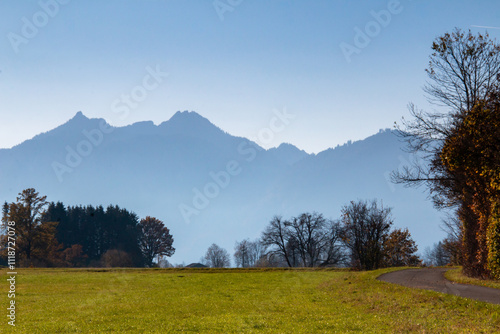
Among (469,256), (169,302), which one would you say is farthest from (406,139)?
(169,302)

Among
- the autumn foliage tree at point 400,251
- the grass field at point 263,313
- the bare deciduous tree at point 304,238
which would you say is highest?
the bare deciduous tree at point 304,238

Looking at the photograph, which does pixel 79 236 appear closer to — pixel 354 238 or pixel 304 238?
pixel 304 238

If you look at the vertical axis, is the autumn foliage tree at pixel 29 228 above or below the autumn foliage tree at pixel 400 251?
above

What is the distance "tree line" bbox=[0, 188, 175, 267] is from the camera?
8856cm

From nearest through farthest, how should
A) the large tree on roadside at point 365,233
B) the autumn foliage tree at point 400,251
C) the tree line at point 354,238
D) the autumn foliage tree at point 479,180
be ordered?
1. the autumn foliage tree at point 479,180
2. the large tree on roadside at point 365,233
3. the tree line at point 354,238
4. the autumn foliage tree at point 400,251

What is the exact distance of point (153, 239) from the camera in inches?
5408

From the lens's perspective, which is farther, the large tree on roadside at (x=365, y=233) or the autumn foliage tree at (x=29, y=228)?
the autumn foliage tree at (x=29, y=228)

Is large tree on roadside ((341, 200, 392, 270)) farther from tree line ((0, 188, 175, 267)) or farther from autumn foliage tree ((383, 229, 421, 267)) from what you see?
tree line ((0, 188, 175, 267))

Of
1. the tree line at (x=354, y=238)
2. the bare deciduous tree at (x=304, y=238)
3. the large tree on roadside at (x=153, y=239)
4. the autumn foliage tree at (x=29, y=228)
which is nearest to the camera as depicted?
the tree line at (x=354, y=238)

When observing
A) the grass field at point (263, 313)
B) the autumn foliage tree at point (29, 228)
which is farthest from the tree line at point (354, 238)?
the autumn foliage tree at point (29, 228)

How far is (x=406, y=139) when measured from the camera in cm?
3297

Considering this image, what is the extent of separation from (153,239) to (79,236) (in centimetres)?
2487

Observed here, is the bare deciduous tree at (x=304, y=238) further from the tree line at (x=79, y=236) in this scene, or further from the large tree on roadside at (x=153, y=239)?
the large tree on roadside at (x=153, y=239)

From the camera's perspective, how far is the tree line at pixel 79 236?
88562mm
